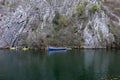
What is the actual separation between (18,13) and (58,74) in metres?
94.6

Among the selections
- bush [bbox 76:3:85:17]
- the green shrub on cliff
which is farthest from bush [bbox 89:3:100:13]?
the green shrub on cliff

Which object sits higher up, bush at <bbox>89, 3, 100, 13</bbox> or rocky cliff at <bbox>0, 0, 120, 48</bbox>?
bush at <bbox>89, 3, 100, 13</bbox>

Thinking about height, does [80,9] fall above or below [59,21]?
above

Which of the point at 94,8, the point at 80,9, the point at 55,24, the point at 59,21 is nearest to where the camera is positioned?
the point at 55,24

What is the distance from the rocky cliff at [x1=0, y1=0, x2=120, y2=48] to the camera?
155 meters

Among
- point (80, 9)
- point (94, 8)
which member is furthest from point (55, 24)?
point (94, 8)

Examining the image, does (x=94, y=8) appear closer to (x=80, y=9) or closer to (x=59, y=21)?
(x=80, y=9)

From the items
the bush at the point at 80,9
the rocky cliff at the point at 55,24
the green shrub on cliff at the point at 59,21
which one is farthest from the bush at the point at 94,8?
the green shrub on cliff at the point at 59,21

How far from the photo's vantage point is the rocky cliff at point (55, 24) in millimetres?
155375

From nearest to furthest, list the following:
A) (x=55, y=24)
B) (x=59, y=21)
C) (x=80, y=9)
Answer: (x=55, y=24) → (x=59, y=21) → (x=80, y=9)

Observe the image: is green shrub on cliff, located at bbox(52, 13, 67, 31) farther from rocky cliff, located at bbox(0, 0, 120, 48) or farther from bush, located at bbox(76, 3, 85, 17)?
bush, located at bbox(76, 3, 85, 17)

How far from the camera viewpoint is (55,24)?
160875mm

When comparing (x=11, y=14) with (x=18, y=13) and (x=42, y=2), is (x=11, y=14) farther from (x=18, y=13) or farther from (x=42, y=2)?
(x=42, y=2)

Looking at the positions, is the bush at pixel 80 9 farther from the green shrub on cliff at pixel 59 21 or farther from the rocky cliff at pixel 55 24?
the green shrub on cliff at pixel 59 21
